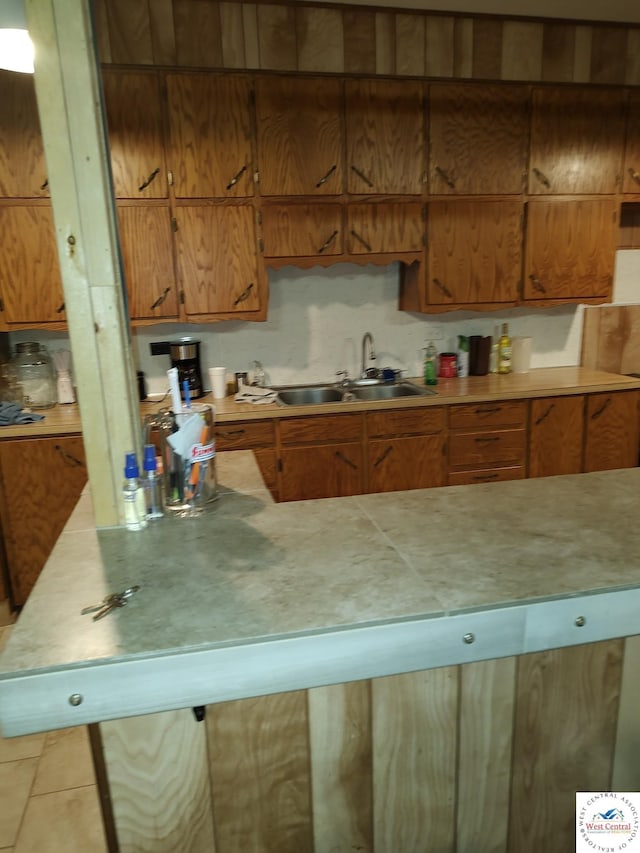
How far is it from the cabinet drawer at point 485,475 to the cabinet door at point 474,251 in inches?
37.6

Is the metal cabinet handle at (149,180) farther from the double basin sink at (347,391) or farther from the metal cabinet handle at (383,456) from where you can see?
the metal cabinet handle at (383,456)

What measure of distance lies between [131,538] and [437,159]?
2603mm

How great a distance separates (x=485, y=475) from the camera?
126 inches

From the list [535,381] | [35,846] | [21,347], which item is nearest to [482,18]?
[535,381]

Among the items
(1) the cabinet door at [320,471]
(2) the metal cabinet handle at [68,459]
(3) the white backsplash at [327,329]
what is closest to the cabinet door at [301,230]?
(3) the white backsplash at [327,329]

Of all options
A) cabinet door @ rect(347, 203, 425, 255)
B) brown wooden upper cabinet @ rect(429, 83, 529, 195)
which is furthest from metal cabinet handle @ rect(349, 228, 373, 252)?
brown wooden upper cabinet @ rect(429, 83, 529, 195)

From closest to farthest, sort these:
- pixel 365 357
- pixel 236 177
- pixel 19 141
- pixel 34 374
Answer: pixel 19 141
pixel 236 177
pixel 34 374
pixel 365 357

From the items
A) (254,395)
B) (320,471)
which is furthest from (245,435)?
(320,471)

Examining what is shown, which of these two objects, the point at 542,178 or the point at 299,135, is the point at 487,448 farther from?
the point at 299,135

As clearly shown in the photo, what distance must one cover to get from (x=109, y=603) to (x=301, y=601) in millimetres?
349

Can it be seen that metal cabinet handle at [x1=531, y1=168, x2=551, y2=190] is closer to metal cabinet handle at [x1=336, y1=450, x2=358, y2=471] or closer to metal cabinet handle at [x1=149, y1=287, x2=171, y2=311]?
metal cabinet handle at [x1=336, y1=450, x2=358, y2=471]

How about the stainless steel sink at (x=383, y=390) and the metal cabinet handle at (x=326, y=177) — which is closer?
the metal cabinet handle at (x=326, y=177)

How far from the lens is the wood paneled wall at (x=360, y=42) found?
2607 millimetres

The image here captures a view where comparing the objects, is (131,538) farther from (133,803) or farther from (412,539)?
(412,539)
